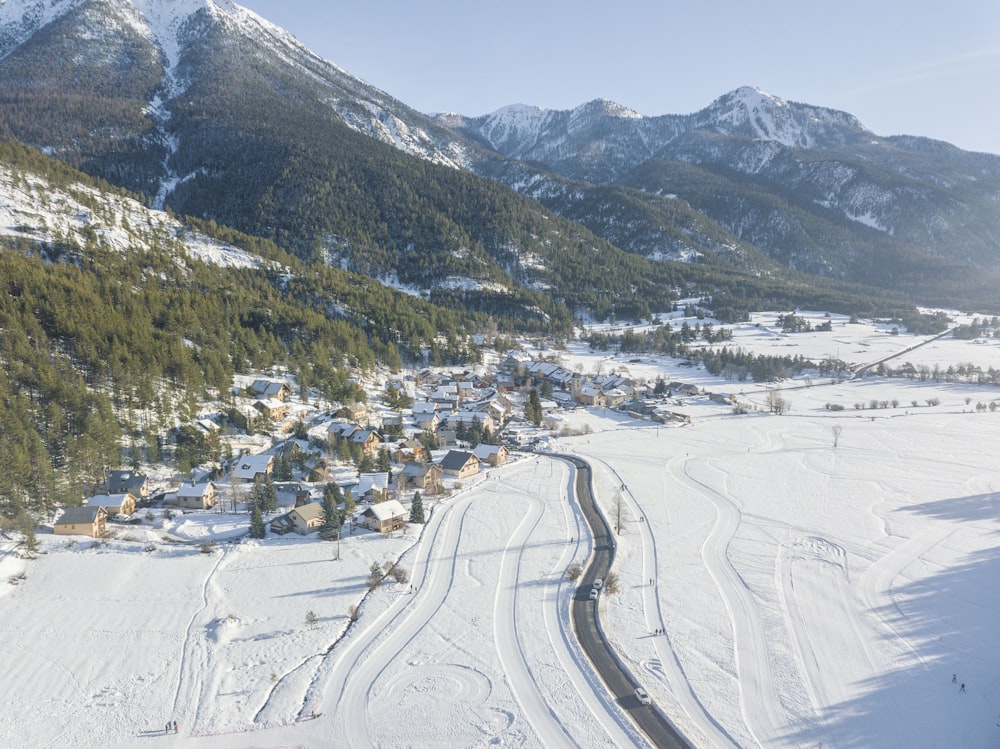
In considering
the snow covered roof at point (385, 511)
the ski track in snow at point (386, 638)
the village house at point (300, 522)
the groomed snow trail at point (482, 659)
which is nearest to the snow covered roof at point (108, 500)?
the village house at point (300, 522)

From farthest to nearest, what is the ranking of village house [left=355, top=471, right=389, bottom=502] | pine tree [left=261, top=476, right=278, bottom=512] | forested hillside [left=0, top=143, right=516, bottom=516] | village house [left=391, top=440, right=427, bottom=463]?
village house [left=391, top=440, right=427, bottom=463] < village house [left=355, top=471, right=389, bottom=502] < forested hillside [left=0, top=143, right=516, bottom=516] < pine tree [left=261, top=476, right=278, bottom=512]

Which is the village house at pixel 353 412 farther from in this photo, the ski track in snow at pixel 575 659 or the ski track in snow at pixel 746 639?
the ski track in snow at pixel 746 639

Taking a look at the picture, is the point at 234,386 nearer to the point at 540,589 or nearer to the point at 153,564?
the point at 153,564

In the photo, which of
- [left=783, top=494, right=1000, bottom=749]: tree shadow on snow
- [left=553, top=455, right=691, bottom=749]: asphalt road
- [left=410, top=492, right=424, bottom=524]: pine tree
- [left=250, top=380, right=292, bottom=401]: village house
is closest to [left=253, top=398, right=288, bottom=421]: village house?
[left=250, top=380, right=292, bottom=401]: village house

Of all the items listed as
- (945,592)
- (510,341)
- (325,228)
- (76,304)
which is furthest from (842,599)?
(325,228)

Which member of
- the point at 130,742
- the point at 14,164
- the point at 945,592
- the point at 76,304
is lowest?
the point at 130,742

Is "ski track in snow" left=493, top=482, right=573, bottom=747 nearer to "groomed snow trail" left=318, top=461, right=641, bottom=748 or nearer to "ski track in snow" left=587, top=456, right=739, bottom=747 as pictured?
"groomed snow trail" left=318, top=461, right=641, bottom=748

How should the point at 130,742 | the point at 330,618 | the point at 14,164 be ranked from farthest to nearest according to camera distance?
the point at 14,164, the point at 330,618, the point at 130,742
